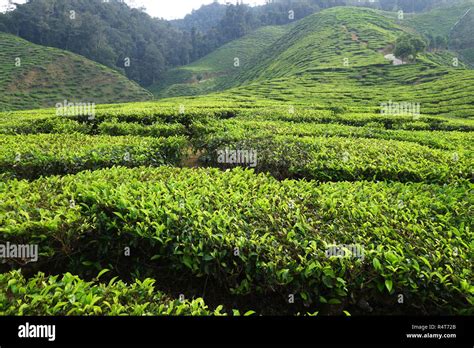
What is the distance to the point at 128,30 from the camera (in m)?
117

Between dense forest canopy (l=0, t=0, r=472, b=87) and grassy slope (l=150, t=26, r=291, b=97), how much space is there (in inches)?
324

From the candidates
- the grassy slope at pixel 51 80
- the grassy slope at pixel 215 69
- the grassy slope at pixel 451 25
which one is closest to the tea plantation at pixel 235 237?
the grassy slope at pixel 51 80

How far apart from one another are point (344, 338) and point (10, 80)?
80.6 m

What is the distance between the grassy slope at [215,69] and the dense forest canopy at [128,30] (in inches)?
324

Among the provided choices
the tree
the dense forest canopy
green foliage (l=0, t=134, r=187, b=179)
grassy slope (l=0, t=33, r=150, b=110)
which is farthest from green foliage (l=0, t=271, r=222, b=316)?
the dense forest canopy

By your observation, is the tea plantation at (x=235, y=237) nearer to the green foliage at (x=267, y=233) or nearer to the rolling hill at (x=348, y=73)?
the green foliage at (x=267, y=233)

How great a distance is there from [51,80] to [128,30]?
182 feet

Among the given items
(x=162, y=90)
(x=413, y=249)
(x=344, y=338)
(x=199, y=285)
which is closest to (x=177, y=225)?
(x=199, y=285)

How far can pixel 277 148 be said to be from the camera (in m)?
8.22

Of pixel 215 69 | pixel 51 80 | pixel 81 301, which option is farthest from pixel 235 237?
pixel 215 69

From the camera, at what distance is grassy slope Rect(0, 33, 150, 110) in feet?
211

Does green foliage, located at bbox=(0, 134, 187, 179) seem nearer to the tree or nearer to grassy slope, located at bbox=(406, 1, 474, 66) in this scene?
the tree

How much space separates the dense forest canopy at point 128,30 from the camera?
94.8 metres

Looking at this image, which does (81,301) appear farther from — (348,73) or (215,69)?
(215,69)
